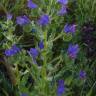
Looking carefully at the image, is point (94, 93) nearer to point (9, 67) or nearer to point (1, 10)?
point (9, 67)

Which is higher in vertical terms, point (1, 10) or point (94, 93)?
point (1, 10)

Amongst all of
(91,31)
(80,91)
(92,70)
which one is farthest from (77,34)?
(80,91)

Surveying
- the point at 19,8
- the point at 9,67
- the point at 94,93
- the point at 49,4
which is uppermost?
the point at 49,4

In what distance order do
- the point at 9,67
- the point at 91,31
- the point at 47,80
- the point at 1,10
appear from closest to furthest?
the point at 47,80 < the point at 9,67 < the point at 91,31 < the point at 1,10

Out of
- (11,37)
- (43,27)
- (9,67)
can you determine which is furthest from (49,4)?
(9,67)

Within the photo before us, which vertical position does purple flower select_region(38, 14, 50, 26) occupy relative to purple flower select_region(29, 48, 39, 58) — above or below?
above

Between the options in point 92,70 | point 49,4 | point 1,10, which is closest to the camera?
point 49,4

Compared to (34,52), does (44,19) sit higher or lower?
higher

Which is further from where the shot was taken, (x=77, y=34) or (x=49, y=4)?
(x=77, y=34)

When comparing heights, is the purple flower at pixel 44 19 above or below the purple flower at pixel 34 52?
above
